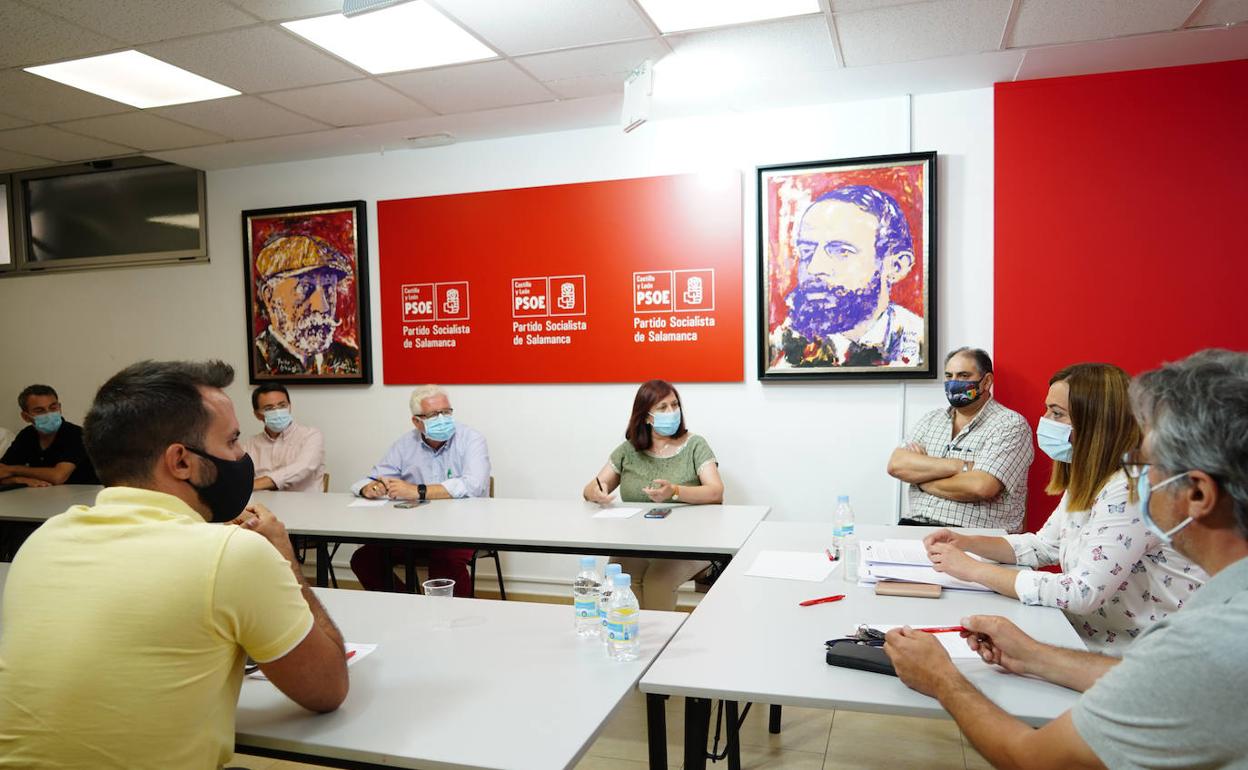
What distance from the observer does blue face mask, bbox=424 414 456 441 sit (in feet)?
13.6

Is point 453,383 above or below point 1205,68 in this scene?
below

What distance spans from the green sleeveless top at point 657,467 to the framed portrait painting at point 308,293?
2245mm

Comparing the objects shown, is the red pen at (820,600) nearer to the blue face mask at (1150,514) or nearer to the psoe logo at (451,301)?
the blue face mask at (1150,514)

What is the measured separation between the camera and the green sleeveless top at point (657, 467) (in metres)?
3.87

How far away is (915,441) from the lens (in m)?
3.87

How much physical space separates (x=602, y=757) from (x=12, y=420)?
600 centimetres

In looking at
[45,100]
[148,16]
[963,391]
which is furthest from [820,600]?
[45,100]

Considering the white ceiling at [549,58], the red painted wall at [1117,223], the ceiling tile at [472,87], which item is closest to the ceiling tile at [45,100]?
the white ceiling at [549,58]

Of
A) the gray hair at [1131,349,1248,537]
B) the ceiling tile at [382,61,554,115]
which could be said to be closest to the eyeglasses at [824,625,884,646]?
the gray hair at [1131,349,1248,537]

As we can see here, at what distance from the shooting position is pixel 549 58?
3654 mm

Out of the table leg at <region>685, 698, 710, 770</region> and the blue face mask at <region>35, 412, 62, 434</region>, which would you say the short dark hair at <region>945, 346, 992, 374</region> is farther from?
the blue face mask at <region>35, 412, 62, 434</region>

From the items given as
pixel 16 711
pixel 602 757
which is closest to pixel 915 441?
pixel 602 757

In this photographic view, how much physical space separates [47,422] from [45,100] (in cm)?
199

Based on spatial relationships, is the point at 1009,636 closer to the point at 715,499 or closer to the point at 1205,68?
the point at 715,499
